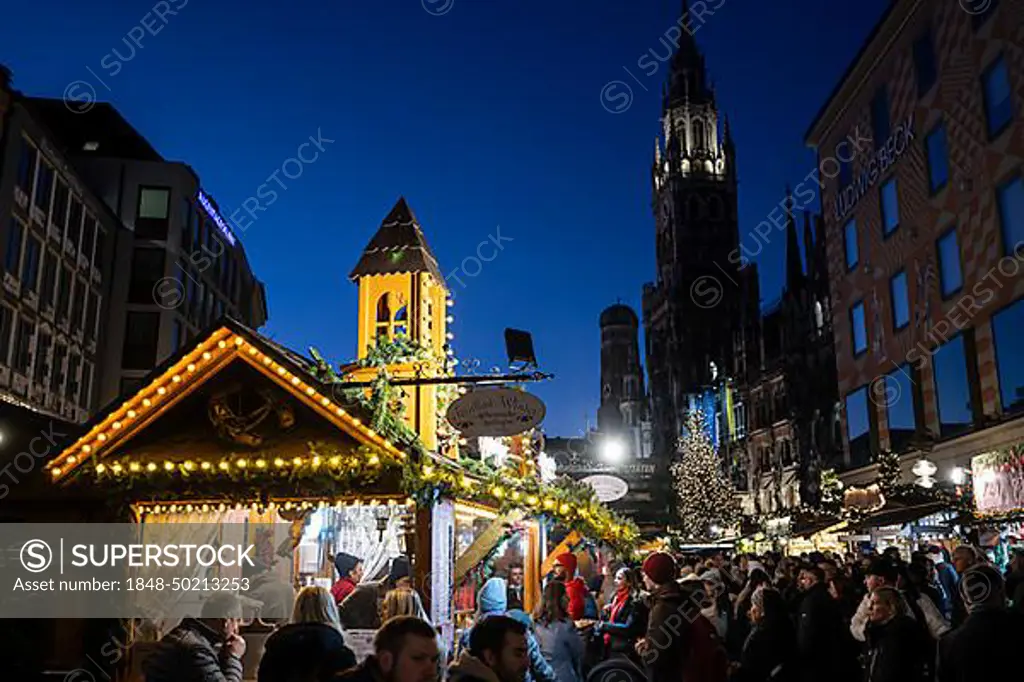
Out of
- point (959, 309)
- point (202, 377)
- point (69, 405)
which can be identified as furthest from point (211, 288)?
point (202, 377)

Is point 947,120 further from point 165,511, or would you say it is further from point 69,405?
point 69,405

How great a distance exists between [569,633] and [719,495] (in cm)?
5537

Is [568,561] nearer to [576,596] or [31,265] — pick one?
[576,596]

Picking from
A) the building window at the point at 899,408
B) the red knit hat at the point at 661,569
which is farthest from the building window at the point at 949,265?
the red knit hat at the point at 661,569

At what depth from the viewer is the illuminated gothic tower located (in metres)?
102

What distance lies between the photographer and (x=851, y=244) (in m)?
34.2

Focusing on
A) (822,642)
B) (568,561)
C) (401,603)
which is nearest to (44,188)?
(568,561)

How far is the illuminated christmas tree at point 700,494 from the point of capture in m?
59.9

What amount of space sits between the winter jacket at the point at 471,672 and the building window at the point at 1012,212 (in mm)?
22013

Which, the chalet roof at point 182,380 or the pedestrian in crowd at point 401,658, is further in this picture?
the chalet roof at point 182,380

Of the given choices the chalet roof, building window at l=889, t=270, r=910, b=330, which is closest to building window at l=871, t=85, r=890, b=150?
building window at l=889, t=270, r=910, b=330

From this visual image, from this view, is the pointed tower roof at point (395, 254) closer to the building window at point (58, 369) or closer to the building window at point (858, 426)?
the building window at point (858, 426)

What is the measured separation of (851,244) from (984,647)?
3045 centimetres

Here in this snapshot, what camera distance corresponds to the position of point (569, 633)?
800cm
